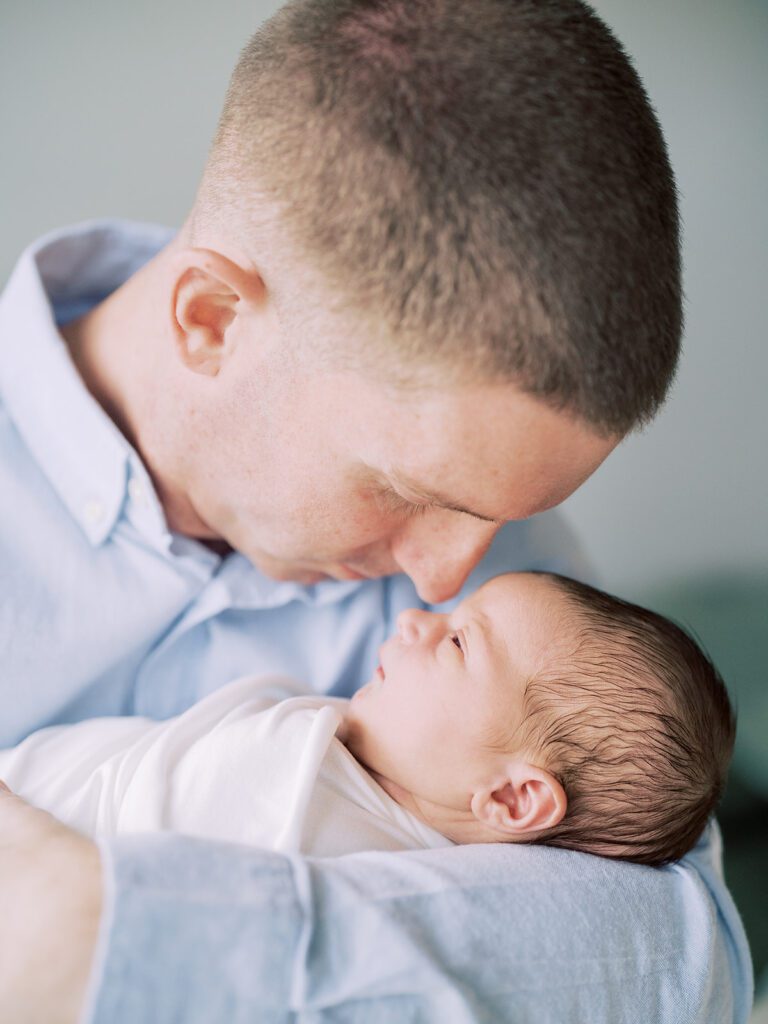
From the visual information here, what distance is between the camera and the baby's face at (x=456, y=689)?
45.6 inches

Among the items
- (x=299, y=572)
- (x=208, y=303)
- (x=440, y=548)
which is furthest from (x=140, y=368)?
(x=440, y=548)

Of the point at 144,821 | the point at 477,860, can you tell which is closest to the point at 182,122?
the point at 144,821

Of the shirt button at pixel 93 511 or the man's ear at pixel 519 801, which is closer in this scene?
the man's ear at pixel 519 801

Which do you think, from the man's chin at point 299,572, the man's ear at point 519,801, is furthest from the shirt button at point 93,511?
the man's ear at point 519,801

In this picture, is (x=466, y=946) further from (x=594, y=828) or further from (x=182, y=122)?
(x=182, y=122)

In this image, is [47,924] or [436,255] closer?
[47,924]

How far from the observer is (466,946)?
34.6 inches

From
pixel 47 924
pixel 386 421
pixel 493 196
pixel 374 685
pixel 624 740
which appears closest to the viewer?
pixel 47 924

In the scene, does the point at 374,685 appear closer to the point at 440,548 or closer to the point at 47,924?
the point at 440,548

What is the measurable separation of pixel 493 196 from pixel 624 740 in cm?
63

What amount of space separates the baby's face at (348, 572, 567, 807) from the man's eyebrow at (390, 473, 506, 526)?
0.19 meters

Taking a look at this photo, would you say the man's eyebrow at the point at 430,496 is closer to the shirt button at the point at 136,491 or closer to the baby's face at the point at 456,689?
the baby's face at the point at 456,689

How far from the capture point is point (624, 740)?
1.12m

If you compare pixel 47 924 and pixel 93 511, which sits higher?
pixel 93 511
